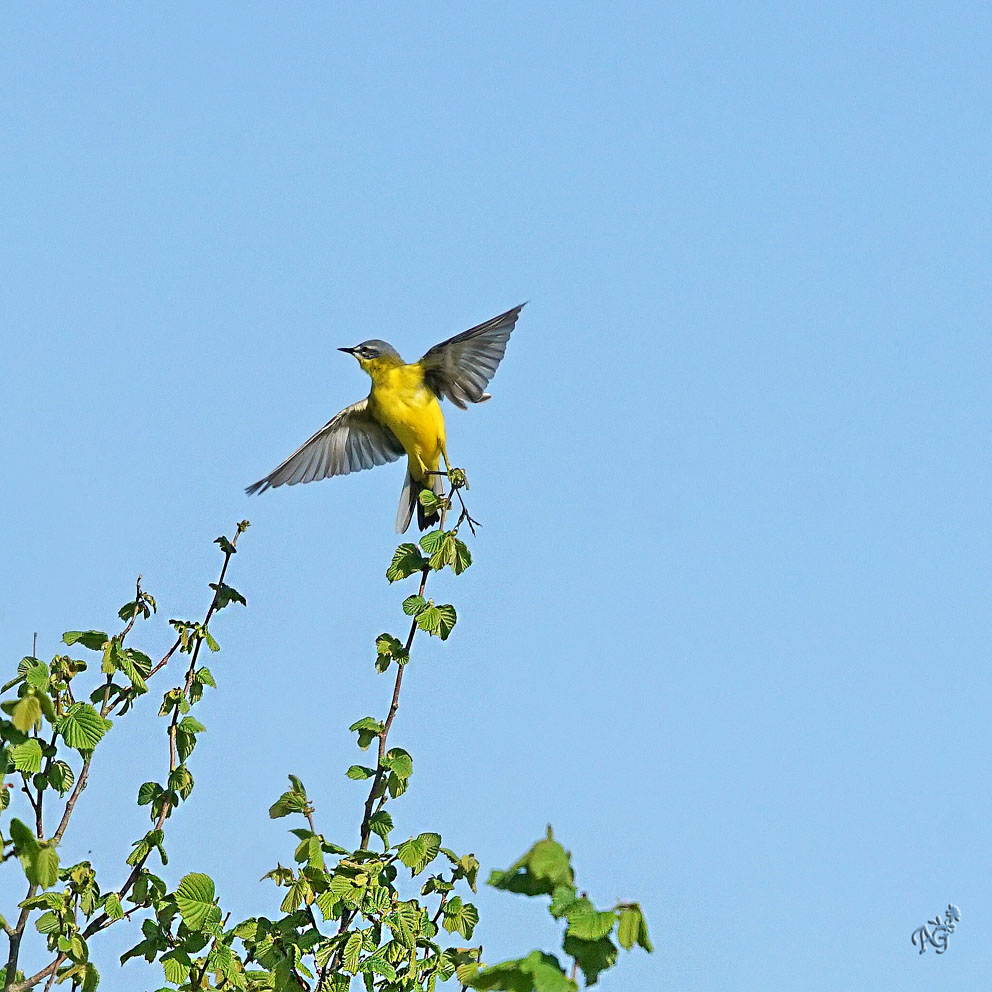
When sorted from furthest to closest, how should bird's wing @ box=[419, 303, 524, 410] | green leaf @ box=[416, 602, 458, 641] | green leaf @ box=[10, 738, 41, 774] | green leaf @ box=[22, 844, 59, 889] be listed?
bird's wing @ box=[419, 303, 524, 410]
green leaf @ box=[416, 602, 458, 641]
green leaf @ box=[10, 738, 41, 774]
green leaf @ box=[22, 844, 59, 889]

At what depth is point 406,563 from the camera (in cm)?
521

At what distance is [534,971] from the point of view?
108 inches

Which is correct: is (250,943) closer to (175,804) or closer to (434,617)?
(175,804)

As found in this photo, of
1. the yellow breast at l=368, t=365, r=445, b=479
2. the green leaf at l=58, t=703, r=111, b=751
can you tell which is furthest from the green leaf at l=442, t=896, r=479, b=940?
the yellow breast at l=368, t=365, r=445, b=479

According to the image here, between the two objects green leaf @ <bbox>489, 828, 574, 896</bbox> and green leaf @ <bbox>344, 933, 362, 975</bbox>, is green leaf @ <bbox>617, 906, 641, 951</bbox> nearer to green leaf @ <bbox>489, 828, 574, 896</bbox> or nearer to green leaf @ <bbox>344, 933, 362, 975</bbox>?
green leaf @ <bbox>489, 828, 574, 896</bbox>

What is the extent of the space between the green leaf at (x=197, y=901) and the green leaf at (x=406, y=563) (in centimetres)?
123

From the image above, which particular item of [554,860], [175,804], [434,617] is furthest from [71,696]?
[554,860]

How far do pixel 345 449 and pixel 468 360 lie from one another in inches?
39.6

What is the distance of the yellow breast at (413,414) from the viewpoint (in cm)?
834

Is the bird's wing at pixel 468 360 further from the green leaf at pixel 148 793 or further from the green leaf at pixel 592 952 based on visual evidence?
the green leaf at pixel 592 952

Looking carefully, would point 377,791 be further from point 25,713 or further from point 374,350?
point 374,350

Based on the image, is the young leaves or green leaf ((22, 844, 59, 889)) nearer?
green leaf ((22, 844, 59, 889))

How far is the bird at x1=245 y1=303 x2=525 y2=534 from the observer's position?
8.26 m

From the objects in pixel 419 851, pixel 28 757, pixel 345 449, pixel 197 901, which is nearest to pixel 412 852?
pixel 419 851
